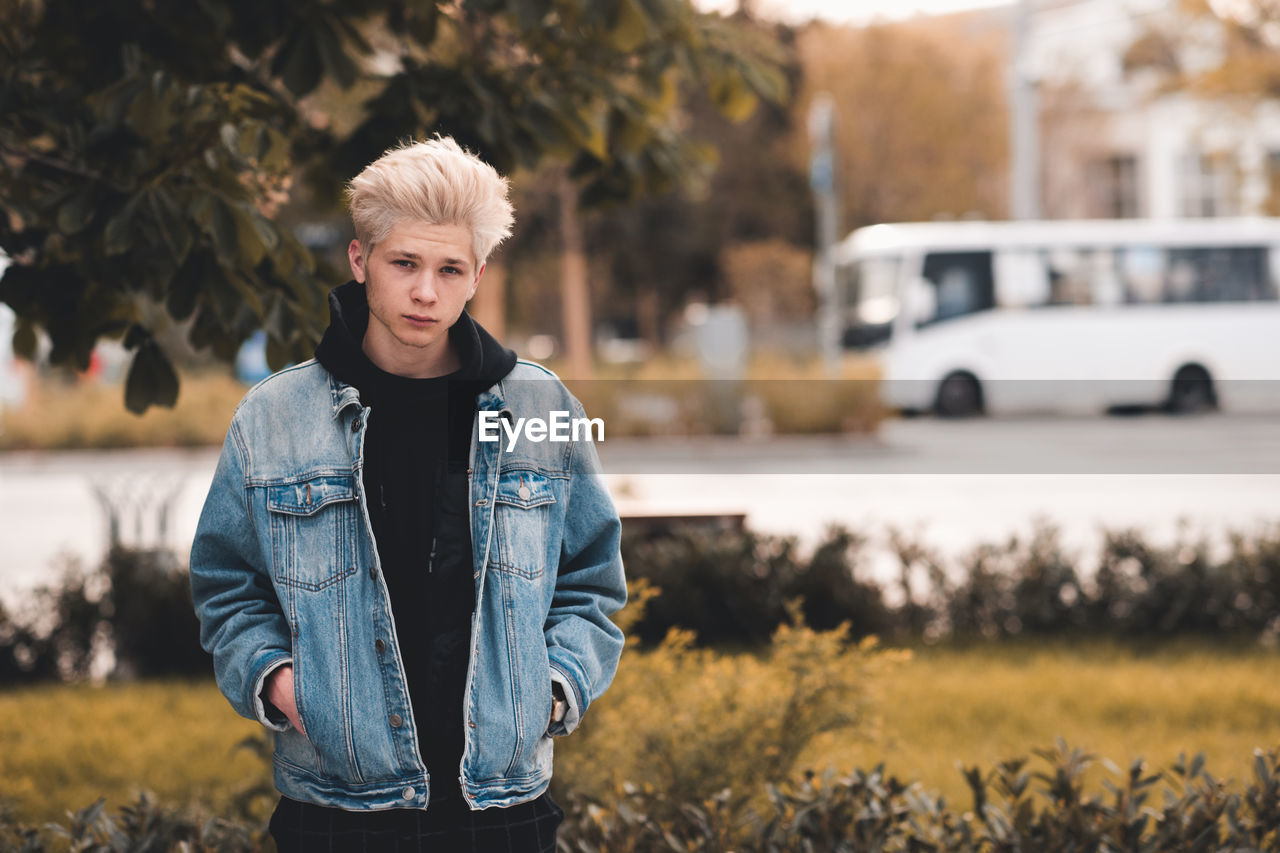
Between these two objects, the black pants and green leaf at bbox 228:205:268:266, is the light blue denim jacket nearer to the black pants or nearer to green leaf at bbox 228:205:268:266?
the black pants

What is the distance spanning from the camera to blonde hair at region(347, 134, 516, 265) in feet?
5.88

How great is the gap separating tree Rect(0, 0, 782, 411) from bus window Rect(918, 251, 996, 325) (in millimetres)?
18142

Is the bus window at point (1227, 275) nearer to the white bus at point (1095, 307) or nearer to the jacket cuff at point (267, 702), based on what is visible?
the white bus at point (1095, 307)

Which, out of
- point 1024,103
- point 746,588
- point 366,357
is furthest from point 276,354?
point 1024,103

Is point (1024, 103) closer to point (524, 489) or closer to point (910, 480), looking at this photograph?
point (910, 480)

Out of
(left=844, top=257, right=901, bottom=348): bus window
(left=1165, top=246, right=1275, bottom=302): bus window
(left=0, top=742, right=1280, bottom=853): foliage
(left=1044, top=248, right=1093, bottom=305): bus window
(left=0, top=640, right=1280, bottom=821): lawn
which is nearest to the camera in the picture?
(left=0, top=742, right=1280, bottom=853): foliage

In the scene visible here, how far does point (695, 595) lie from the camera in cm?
656

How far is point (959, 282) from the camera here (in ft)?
72.4

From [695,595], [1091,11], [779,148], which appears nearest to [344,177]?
[695,595]

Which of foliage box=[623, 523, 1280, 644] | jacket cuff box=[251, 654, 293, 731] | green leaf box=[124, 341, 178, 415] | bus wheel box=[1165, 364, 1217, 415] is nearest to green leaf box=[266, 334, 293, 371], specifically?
green leaf box=[124, 341, 178, 415]

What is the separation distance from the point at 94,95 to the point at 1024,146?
1811cm

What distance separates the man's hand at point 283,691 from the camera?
5.99 ft

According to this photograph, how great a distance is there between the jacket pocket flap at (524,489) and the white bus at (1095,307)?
64.9ft

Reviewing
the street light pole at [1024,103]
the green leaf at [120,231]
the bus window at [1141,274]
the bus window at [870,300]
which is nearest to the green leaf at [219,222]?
the green leaf at [120,231]
